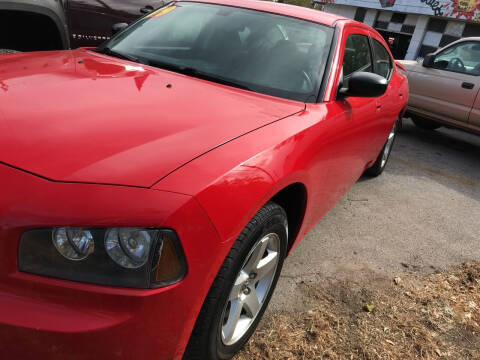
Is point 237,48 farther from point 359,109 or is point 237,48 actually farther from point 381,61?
point 381,61

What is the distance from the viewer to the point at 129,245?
1271 millimetres

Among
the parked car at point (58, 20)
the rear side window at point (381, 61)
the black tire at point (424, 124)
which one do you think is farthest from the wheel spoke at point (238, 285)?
the black tire at point (424, 124)

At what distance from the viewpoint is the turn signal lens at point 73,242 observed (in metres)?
1.24

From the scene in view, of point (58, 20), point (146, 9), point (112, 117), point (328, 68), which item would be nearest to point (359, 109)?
point (328, 68)

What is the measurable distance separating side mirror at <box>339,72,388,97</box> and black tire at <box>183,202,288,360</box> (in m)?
1.08

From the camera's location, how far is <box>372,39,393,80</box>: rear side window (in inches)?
144

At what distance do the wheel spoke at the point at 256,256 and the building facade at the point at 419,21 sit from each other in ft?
59.9

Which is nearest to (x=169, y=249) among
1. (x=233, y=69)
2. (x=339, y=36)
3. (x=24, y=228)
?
(x=24, y=228)

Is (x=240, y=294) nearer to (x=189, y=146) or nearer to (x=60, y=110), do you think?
(x=189, y=146)

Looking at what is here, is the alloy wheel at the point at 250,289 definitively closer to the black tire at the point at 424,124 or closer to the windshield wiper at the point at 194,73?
the windshield wiper at the point at 194,73

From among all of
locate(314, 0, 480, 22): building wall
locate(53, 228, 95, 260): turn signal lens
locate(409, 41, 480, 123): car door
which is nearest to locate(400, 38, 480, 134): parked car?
locate(409, 41, 480, 123): car door

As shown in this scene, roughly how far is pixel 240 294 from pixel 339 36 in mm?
1780

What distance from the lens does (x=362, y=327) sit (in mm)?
2354

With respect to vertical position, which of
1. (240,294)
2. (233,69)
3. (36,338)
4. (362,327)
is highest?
(233,69)
